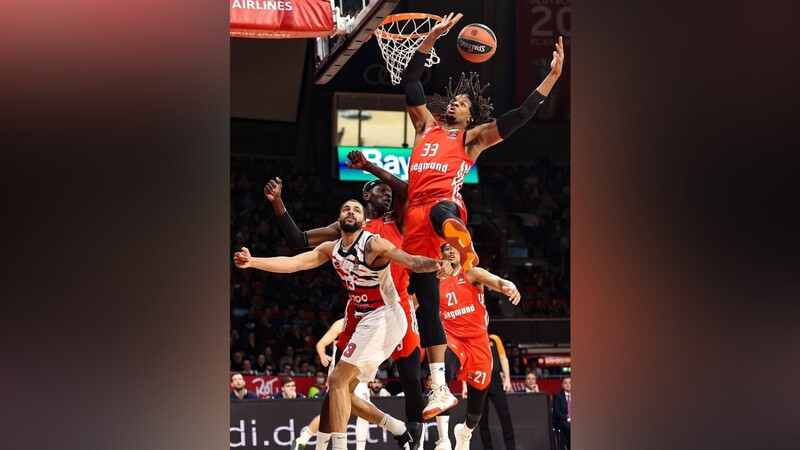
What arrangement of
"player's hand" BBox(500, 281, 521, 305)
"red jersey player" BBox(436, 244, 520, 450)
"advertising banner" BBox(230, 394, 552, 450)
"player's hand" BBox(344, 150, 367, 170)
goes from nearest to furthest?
"player's hand" BBox(344, 150, 367, 170) → "player's hand" BBox(500, 281, 521, 305) → "red jersey player" BBox(436, 244, 520, 450) → "advertising banner" BBox(230, 394, 552, 450)

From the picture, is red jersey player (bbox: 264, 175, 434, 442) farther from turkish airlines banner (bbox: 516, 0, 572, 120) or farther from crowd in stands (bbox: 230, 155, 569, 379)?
turkish airlines banner (bbox: 516, 0, 572, 120)

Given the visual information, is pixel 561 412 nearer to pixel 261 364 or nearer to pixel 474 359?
pixel 474 359

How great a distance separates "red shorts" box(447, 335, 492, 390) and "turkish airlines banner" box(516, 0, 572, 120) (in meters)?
12.4

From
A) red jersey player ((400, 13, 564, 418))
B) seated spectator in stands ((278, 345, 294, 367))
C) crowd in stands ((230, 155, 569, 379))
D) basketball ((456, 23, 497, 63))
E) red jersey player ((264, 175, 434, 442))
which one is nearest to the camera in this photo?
red jersey player ((400, 13, 564, 418))

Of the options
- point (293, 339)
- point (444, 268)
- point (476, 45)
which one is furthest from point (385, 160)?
point (444, 268)

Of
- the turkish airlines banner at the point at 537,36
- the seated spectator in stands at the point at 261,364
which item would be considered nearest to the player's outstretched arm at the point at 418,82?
the seated spectator in stands at the point at 261,364

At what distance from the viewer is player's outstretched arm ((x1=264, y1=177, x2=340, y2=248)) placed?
7.57 metres

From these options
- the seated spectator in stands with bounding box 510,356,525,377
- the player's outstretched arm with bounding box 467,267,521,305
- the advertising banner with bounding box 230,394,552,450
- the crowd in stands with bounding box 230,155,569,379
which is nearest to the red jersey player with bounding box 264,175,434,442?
the player's outstretched arm with bounding box 467,267,521,305

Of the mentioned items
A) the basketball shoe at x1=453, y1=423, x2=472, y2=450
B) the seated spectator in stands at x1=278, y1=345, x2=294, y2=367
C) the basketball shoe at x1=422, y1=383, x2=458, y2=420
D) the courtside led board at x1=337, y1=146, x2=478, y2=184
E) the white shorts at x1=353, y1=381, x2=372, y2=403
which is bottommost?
the seated spectator in stands at x1=278, y1=345, x2=294, y2=367

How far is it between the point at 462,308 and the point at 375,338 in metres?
2.02
